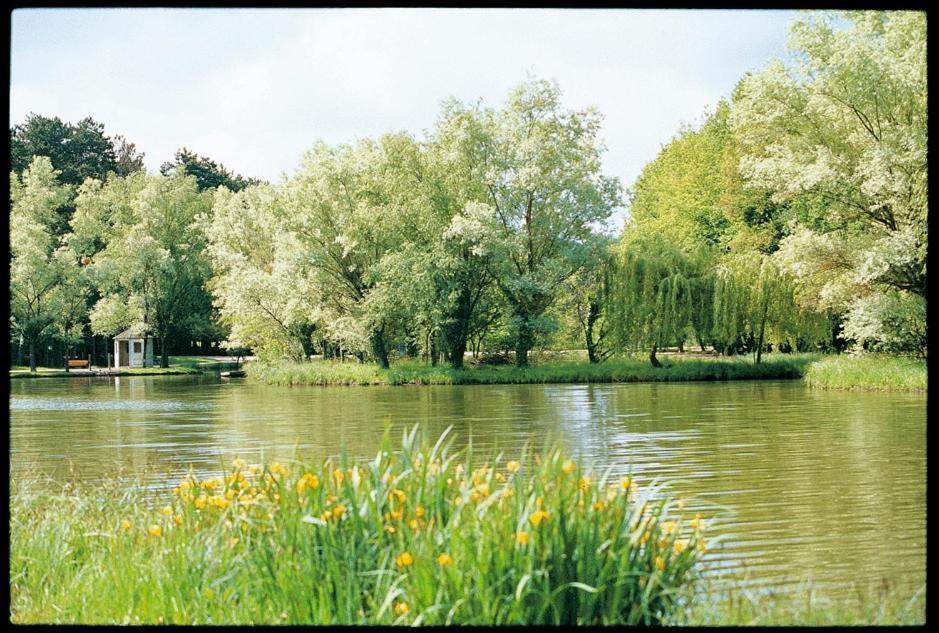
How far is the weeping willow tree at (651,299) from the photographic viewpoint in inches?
1155

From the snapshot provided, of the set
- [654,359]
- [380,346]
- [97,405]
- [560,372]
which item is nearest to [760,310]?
[654,359]

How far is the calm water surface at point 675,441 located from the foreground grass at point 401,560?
68 cm

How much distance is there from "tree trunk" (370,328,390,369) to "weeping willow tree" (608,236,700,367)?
283 inches

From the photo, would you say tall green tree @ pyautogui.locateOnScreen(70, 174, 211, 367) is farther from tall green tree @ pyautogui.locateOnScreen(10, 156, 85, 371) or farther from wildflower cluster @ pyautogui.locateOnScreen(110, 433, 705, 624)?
wildflower cluster @ pyautogui.locateOnScreen(110, 433, 705, 624)

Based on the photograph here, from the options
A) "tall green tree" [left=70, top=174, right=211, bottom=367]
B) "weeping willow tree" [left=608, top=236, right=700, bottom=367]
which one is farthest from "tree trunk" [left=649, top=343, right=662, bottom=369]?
"tall green tree" [left=70, top=174, right=211, bottom=367]

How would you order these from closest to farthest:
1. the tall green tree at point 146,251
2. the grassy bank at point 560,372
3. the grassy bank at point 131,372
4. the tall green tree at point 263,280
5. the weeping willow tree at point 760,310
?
1. the weeping willow tree at point 760,310
2. the grassy bank at point 560,372
3. the tall green tree at point 263,280
4. the grassy bank at point 131,372
5. the tall green tree at point 146,251

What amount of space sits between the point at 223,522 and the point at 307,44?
34276 millimetres

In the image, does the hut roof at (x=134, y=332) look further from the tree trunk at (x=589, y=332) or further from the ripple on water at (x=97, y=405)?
the tree trunk at (x=589, y=332)

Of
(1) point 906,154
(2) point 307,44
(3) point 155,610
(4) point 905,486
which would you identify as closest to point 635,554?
(3) point 155,610

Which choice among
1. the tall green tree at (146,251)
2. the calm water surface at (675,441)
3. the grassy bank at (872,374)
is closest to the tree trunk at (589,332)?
the calm water surface at (675,441)

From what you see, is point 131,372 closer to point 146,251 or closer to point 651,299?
point 146,251

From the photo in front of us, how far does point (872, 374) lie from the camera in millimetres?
22844

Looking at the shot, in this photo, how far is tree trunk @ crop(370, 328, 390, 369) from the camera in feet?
106

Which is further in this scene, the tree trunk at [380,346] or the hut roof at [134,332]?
the hut roof at [134,332]
